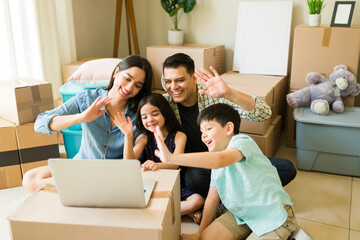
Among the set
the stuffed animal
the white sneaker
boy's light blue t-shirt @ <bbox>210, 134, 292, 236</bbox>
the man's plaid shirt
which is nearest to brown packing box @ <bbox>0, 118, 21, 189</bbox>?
the man's plaid shirt

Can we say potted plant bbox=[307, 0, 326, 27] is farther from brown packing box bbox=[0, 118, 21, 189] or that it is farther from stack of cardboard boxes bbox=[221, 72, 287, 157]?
brown packing box bbox=[0, 118, 21, 189]

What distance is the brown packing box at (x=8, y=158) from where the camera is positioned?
1965mm

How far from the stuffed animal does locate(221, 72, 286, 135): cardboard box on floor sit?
15 centimetres

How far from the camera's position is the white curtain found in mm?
2338

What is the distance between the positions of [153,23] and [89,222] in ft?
8.37

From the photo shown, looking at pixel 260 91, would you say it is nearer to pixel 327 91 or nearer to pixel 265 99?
pixel 265 99

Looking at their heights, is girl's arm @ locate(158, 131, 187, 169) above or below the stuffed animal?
below

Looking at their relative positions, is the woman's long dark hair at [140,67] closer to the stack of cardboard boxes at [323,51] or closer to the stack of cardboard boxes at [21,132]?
the stack of cardboard boxes at [21,132]

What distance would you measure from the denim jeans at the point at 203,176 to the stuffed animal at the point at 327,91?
0.64m

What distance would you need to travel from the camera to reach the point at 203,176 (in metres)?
1.62

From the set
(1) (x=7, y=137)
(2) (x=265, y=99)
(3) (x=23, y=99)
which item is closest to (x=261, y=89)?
(2) (x=265, y=99)

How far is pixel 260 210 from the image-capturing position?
→ 1.30 meters

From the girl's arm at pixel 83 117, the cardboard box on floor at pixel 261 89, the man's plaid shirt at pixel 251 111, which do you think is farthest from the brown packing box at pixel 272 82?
the girl's arm at pixel 83 117

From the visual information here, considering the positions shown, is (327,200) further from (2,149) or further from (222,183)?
(2,149)
